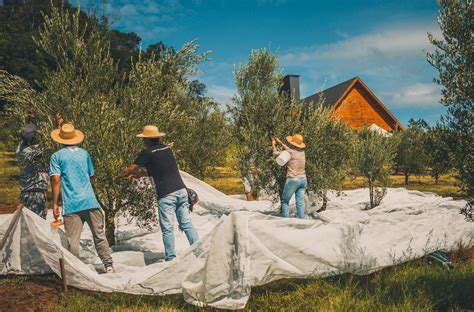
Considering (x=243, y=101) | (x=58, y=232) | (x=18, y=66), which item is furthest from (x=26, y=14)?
(x=58, y=232)

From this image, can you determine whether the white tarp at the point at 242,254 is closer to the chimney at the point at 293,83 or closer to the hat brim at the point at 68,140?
the hat brim at the point at 68,140

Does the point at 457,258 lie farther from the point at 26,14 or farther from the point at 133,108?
the point at 26,14

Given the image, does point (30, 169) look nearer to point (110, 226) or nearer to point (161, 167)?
point (110, 226)

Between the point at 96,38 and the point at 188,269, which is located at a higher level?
the point at 96,38

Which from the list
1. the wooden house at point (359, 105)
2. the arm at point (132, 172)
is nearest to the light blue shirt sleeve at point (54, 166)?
the arm at point (132, 172)

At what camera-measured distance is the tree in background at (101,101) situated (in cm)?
710

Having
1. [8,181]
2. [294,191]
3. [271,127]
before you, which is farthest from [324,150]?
[8,181]

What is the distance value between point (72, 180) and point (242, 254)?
11.0 ft

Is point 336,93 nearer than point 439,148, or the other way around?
point 439,148

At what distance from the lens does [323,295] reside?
4.99 meters

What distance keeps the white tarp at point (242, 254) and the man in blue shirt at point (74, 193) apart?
395 millimetres

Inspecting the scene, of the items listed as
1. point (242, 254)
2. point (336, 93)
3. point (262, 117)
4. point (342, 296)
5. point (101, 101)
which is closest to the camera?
point (242, 254)

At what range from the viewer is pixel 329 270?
5.08 m

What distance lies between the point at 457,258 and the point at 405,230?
53.4 inches
